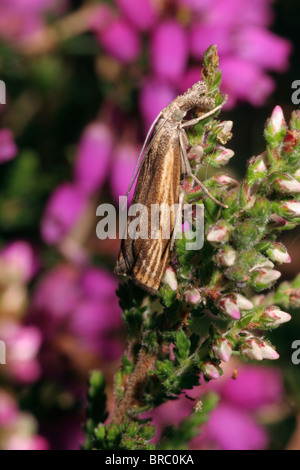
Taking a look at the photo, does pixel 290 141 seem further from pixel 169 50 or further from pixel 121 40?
pixel 121 40

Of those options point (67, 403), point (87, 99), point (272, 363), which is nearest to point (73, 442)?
point (67, 403)

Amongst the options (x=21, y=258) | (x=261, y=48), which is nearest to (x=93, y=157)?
(x=21, y=258)

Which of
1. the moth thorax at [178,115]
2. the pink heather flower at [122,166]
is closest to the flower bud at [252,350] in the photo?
the moth thorax at [178,115]

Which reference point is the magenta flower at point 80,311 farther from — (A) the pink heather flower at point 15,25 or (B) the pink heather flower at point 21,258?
(A) the pink heather flower at point 15,25

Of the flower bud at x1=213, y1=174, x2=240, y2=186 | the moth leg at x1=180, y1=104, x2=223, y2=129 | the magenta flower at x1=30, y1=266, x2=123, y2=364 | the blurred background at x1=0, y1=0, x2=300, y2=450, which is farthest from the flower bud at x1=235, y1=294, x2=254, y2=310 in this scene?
the magenta flower at x1=30, y1=266, x2=123, y2=364

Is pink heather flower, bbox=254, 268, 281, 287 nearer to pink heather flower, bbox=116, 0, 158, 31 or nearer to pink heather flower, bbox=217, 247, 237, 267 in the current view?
pink heather flower, bbox=217, 247, 237, 267
